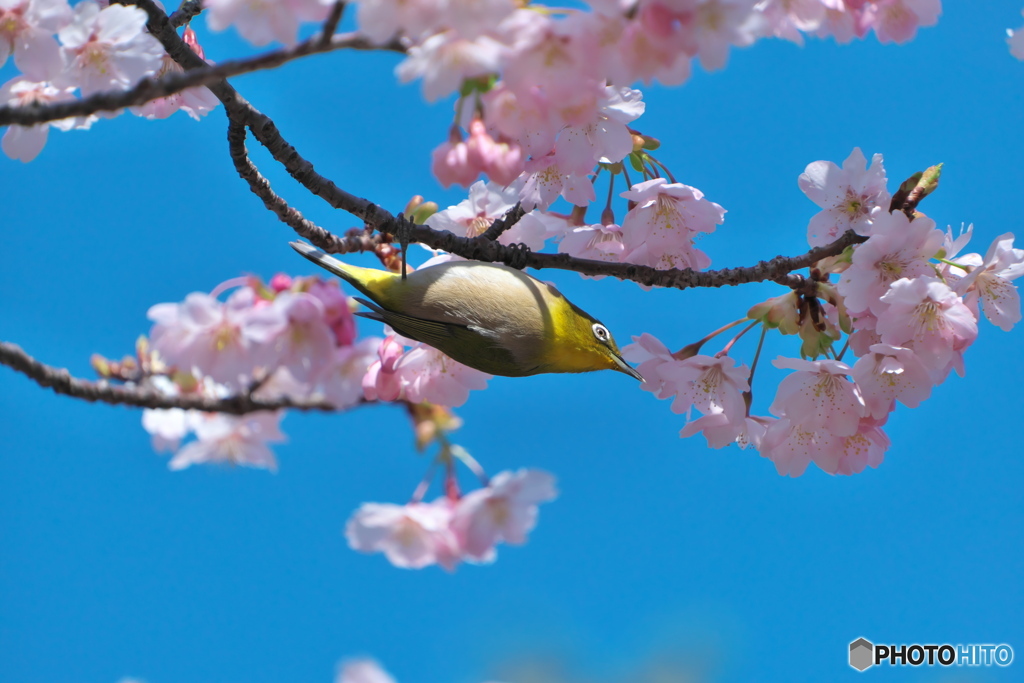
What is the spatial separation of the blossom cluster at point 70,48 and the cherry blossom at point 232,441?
1789 mm

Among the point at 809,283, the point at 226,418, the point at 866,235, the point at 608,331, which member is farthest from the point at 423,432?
the point at 226,418

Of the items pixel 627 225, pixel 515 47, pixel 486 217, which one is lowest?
pixel 515 47

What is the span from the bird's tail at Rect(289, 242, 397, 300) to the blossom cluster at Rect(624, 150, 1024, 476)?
852 mm

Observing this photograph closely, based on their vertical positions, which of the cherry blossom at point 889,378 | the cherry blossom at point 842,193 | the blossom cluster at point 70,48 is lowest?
the cherry blossom at point 889,378

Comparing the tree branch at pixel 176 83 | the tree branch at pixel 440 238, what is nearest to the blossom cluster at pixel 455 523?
the tree branch at pixel 440 238

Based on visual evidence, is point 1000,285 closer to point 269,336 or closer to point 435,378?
point 435,378

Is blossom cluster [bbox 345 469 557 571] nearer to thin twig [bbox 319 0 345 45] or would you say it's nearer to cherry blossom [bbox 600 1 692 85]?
cherry blossom [bbox 600 1 692 85]

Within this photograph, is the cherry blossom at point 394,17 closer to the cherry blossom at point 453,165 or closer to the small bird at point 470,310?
the cherry blossom at point 453,165

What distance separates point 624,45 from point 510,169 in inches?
15.8

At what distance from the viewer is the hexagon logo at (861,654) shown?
4320 mm

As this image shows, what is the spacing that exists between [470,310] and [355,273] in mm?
405

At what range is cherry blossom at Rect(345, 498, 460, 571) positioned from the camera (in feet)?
7.46

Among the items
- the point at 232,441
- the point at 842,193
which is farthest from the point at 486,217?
the point at 232,441

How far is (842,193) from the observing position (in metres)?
2.72
